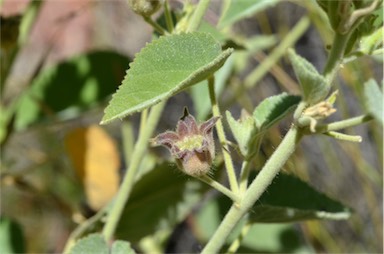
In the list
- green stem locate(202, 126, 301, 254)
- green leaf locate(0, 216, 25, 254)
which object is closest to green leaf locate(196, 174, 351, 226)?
green stem locate(202, 126, 301, 254)

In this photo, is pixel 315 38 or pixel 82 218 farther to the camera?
pixel 315 38

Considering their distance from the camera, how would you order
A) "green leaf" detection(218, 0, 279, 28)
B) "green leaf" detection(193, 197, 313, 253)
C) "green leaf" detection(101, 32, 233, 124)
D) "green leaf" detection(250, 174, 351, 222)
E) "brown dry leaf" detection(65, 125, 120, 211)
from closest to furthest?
"green leaf" detection(101, 32, 233, 124)
"green leaf" detection(250, 174, 351, 222)
"green leaf" detection(218, 0, 279, 28)
"green leaf" detection(193, 197, 313, 253)
"brown dry leaf" detection(65, 125, 120, 211)

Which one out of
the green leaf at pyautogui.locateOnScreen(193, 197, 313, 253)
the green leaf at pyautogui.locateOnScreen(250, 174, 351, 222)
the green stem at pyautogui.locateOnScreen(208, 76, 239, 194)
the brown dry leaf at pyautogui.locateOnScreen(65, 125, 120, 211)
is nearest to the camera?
the green stem at pyautogui.locateOnScreen(208, 76, 239, 194)

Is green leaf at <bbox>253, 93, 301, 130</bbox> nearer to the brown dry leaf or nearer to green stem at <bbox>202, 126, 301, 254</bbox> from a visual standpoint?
green stem at <bbox>202, 126, 301, 254</bbox>

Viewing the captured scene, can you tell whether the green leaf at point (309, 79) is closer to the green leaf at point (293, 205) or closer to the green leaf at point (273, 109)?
the green leaf at point (273, 109)

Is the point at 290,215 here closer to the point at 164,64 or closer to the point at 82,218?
the point at 164,64

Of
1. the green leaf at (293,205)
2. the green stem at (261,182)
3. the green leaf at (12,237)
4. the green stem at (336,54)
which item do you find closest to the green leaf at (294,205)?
the green leaf at (293,205)

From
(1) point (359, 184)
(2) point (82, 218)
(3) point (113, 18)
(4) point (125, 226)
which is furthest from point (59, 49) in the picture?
(4) point (125, 226)
